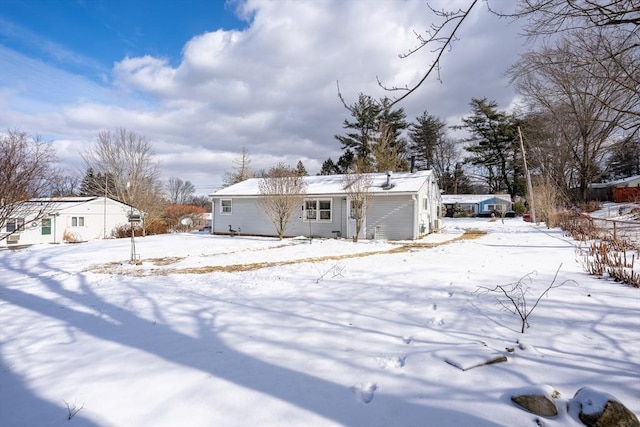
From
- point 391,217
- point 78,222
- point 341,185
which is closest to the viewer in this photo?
point 391,217

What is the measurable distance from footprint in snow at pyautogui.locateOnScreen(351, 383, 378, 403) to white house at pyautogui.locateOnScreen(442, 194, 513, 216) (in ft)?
141

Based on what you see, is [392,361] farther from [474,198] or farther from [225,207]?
[474,198]

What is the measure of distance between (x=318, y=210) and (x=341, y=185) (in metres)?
1.81

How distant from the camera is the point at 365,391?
266 cm

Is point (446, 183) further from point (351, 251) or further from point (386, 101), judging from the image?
point (386, 101)

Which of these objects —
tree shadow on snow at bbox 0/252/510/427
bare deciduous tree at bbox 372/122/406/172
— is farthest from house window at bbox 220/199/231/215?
tree shadow on snow at bbox 0/252/510/427

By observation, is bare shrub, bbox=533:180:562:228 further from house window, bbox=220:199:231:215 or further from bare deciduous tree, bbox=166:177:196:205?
bare deciduous tree, bbox=166:177:196:205

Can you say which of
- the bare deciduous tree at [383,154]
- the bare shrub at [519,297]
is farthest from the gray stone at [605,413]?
the bare deciduous tree at [383,154]

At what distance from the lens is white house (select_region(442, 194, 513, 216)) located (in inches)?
1652

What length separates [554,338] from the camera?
3.45 metres

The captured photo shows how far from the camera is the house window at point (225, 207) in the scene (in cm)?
2036

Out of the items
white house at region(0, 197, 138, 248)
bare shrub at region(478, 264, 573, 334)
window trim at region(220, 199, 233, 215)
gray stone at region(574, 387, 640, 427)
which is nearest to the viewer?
gray stone at region(574, 387, 640, 427)

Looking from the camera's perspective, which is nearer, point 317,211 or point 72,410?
point 72,410

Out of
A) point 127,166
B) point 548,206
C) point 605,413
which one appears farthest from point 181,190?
point 605,413
